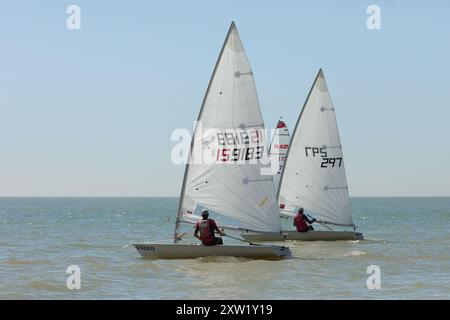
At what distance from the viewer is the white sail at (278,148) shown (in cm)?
4533

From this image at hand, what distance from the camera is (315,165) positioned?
138 ft

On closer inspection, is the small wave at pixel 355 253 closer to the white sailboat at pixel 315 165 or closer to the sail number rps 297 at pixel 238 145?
the white sailboat at pixel 315 165

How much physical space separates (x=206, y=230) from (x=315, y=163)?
50.6ft

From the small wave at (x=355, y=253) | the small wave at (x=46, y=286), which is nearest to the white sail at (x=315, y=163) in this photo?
the small wave at (x=355, y=253)

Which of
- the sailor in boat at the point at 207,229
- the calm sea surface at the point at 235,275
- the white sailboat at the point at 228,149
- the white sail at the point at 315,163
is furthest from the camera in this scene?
the white sail at the point at 315,163

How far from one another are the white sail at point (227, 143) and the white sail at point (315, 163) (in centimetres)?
1186

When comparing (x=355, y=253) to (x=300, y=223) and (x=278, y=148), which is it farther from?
(x=278, y=148)

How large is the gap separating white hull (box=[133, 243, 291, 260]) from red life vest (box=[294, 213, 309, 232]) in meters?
9.88

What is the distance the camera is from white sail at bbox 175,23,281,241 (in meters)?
29.7

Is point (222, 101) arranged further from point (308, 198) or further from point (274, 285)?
point (308, 198)

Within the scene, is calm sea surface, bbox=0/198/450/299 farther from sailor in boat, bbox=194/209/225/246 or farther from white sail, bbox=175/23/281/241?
white sail, bbox=175/23/281/241

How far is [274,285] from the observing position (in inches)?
975
